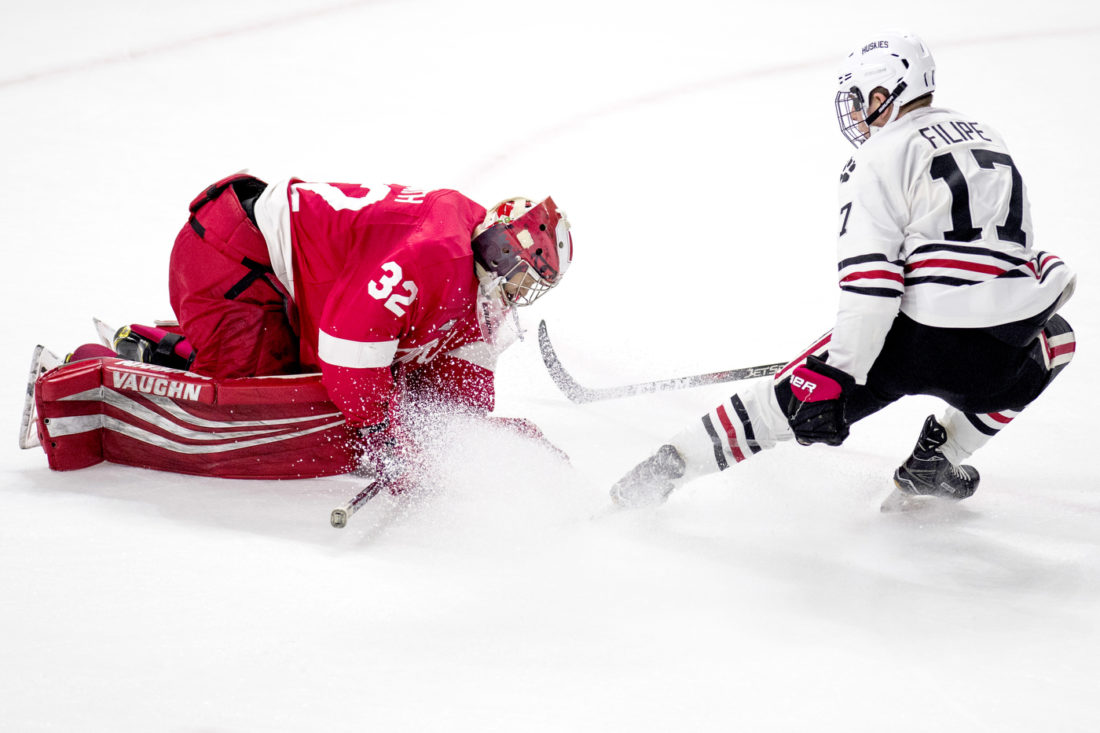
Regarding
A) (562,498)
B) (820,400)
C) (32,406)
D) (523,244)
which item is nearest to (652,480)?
(562,498)

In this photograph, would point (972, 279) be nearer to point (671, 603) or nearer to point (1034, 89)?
point (671, 603)

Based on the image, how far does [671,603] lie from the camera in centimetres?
198

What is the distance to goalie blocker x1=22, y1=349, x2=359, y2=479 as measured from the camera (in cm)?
246

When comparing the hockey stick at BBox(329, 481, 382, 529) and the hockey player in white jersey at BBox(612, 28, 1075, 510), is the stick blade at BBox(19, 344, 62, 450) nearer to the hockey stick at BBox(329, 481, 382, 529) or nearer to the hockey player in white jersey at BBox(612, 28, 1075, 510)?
the hockey stick at BBox(329, 481, 382, 529)

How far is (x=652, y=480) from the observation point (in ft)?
7.53

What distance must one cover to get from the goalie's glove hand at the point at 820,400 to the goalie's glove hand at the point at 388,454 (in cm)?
91

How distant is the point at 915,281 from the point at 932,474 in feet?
1.93

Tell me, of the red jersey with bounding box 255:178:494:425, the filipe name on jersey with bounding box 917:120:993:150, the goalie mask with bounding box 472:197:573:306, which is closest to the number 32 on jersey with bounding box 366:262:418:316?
the red jersey with bounding box 255:178:494:425

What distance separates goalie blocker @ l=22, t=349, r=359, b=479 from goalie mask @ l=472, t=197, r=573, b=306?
530 millimetres

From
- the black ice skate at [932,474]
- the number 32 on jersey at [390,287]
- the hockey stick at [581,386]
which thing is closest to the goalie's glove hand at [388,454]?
the number 32 on jersey at [390,287]

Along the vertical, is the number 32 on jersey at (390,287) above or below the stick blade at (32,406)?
above

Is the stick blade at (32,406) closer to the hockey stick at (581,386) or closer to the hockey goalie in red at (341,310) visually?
the hockey goalie in red at (341,310)

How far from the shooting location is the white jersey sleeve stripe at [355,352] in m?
2.27

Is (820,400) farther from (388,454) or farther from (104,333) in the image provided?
(104,333)
